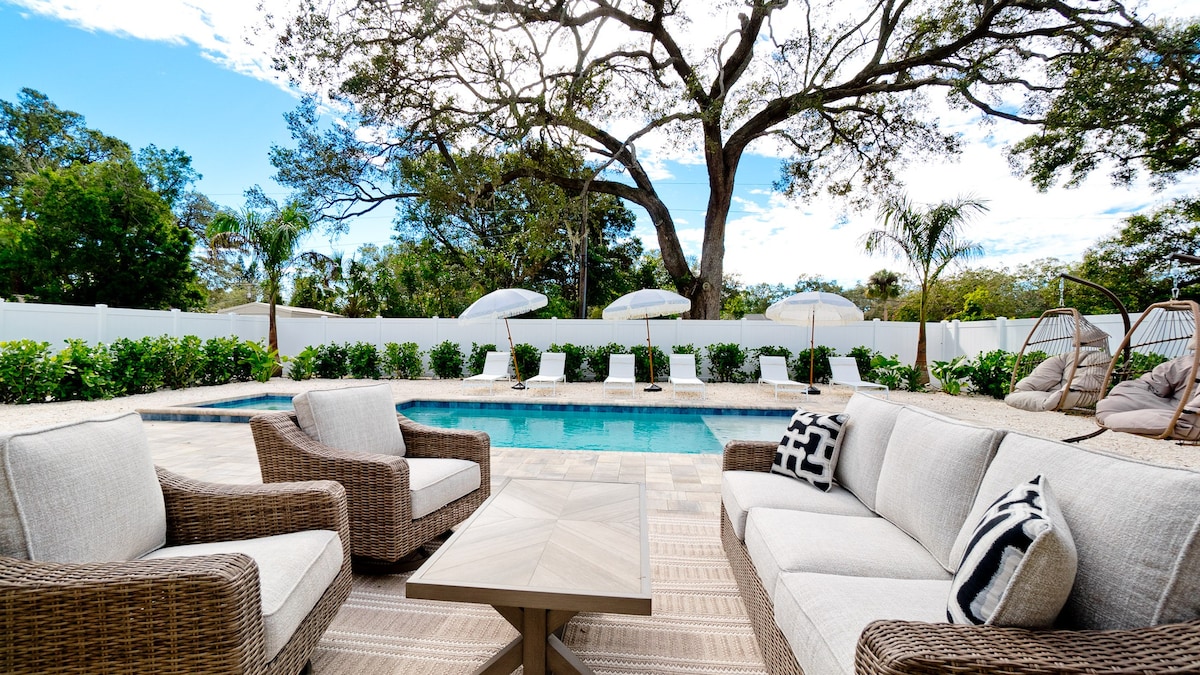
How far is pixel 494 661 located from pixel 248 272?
13176mm

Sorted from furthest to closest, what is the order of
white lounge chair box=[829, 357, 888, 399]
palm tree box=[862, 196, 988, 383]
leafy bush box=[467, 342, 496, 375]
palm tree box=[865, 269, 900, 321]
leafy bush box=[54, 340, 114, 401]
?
1. palm tree box=[865, 269, 900, 321]
2. leafy bush box=[467, 342, 496, 375]
3. palm tree box=[862, 196, 988, 383]
4. white lounge chair box=[829, 357, 888, 399]
5. leafy bush box=[54, 340, 114, 401]

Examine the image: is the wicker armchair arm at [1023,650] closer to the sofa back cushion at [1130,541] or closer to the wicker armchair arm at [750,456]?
the sofa back cushion at [1130,541]

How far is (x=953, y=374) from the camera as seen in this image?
371 inches

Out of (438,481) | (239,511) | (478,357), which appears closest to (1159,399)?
(438,481)

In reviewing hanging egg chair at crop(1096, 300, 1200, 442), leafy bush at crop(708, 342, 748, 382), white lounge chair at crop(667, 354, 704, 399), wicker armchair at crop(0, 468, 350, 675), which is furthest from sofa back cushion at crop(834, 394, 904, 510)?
leafy bush at crop(708, 342, 748, 382)

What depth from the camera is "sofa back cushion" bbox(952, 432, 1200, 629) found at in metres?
1.02

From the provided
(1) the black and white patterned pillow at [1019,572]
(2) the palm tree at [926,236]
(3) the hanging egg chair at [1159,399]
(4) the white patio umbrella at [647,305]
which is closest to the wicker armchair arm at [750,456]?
(1) the black and white patterned pillow at [1019,572]

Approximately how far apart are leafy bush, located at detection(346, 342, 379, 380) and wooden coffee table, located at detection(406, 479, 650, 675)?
10.7m

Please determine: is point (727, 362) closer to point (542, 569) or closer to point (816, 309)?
point (816, 309)

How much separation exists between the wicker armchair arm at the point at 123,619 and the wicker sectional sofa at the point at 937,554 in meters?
1.48

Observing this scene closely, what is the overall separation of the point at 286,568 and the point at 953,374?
35.8ft

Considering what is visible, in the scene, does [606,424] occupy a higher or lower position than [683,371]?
lower

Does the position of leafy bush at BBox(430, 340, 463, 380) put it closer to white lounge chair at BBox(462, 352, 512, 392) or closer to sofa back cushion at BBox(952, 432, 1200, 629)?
white lounge chair at BBox(462, 352, 512, 392)

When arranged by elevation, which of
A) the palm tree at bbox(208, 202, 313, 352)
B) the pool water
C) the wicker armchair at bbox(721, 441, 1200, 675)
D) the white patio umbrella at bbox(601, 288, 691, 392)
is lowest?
the pool water
